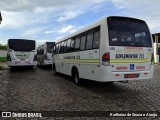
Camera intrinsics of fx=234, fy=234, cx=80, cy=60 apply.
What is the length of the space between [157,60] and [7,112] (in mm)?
26367

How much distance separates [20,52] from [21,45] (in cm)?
70

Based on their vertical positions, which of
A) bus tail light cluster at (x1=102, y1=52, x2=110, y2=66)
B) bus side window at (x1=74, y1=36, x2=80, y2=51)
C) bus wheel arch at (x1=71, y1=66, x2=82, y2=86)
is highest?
bus side window at (x1=74, y1=36, x2=80, y2=51)

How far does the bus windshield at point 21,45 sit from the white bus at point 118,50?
11643 mm

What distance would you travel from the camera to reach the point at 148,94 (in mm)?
8625

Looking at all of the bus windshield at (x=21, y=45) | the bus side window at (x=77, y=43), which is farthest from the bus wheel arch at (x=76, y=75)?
the bus windshield at (x=21, y=45)

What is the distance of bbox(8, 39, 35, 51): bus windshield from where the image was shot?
1997 centimetres

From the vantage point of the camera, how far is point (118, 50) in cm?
823

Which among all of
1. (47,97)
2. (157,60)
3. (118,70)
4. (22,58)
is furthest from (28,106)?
(157,60)

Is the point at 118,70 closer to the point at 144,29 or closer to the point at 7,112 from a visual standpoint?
the point at 144,29

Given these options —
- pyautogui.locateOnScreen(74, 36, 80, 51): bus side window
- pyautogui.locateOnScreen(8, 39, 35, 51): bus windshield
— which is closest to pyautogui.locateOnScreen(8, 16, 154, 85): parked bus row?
pyautogui.locateOnScreen(74, 36, 80, 51): bus side window

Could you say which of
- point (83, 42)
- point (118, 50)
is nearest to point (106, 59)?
point (118, 50)

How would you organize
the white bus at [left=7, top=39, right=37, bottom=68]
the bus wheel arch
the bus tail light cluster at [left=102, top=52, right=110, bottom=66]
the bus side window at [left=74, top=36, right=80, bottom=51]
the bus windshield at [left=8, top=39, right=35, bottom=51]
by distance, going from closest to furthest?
the bus tail light cluster at [left=102, top=52, right=110, bottom=66], the bus wheel arch, the bus side window at [left=74, top=36, right=80, bottom=51], the white bus at [left=7, top=39, right=37, bottom=68], the bus windshield at [left=8, top=39, right=35, bottom=51]

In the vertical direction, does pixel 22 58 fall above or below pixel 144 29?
below

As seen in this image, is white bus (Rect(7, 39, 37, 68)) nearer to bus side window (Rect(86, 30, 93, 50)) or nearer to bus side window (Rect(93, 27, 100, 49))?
→ bus side window (Rect(86, 30, 93, 50))
